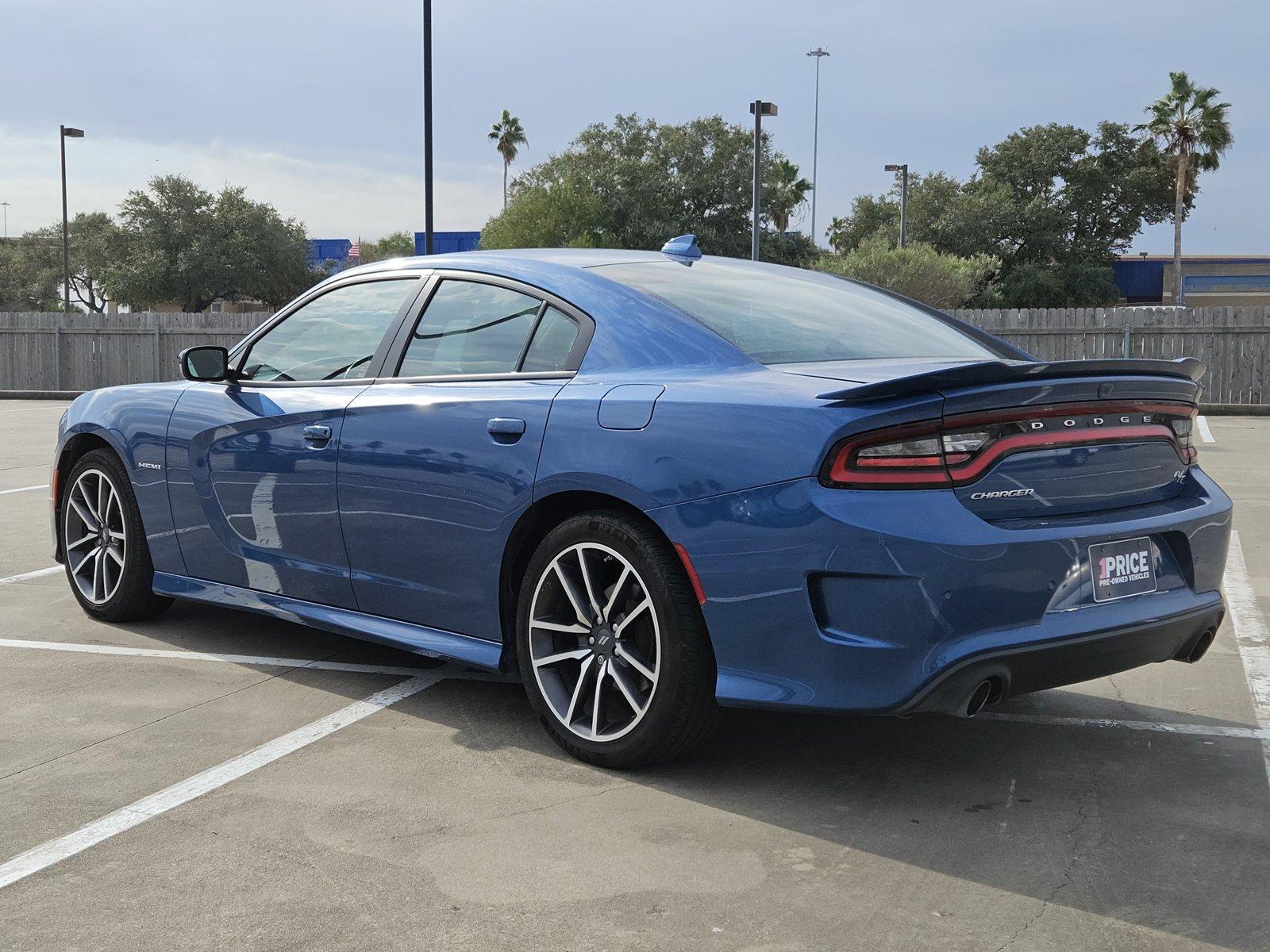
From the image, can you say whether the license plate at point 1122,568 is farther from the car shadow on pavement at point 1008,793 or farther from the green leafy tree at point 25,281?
the green leafy tree at point 25,281

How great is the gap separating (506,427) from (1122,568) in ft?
6.04

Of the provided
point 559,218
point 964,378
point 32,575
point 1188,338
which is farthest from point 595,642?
point 559,218

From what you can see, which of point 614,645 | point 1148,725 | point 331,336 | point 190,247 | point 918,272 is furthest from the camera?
point 190,247

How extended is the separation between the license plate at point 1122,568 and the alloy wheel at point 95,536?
13.4 feet

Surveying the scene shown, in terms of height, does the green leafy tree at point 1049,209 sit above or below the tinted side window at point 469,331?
above

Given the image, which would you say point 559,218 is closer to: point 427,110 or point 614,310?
point 427,110

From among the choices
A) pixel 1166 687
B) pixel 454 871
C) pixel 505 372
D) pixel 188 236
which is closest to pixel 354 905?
pixel 454 871

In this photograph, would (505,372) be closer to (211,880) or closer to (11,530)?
(211,880)

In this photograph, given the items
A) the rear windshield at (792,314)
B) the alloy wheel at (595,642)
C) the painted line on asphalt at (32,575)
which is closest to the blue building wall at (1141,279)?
the painted line on asphalt at (32,575)

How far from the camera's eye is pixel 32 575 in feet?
23.9

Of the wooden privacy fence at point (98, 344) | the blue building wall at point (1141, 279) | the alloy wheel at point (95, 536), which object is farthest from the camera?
the blue building wall at point (1141, 279)

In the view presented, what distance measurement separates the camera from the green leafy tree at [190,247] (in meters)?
58.2

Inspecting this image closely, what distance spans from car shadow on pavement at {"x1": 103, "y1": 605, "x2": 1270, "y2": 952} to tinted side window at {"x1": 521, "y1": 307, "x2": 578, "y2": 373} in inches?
47.5

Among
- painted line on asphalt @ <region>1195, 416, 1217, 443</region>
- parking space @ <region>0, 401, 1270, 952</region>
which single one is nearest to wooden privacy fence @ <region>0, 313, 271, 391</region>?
painted line on asphalt @ <region>1195, 416, 1217, 443</region>
